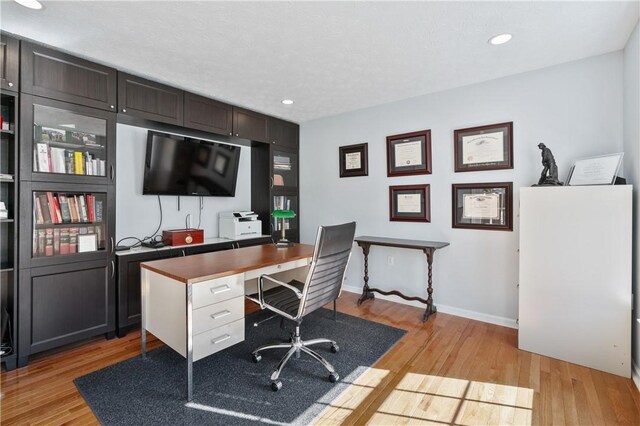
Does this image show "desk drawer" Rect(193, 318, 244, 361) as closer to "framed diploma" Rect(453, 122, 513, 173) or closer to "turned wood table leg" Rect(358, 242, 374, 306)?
"turned wood table leg" Rect(358, 242, 374, 306)

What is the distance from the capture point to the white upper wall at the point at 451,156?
8.73ft

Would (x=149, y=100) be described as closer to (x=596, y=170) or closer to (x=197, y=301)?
(x=197, y=301)

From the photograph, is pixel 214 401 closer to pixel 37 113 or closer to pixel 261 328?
pixel 261 328

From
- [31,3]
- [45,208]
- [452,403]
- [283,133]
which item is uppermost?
[31,3]

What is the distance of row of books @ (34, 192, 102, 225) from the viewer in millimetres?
2422

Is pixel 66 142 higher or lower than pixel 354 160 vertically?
lower

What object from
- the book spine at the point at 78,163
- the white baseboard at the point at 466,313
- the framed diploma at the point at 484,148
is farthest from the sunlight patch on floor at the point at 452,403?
the book spine at the point at 78,163

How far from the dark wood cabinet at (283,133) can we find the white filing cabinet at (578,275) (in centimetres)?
313

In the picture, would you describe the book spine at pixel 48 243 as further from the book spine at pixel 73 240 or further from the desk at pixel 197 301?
the desk at pixel 197 301

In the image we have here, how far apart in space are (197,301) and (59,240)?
157cm

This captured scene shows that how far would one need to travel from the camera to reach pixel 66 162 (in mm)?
2541

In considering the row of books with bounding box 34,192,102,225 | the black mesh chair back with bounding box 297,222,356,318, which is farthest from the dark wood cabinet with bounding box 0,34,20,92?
the black mesh chair back with bounding box 297,222,356,318

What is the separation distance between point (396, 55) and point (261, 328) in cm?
283

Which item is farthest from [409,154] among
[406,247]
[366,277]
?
[366,277]
